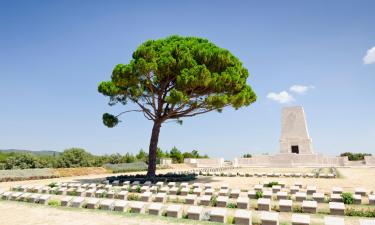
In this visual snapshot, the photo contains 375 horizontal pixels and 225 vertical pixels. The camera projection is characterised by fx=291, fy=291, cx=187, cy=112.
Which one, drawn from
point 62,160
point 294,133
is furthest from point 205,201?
point 294,133

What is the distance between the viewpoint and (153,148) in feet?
61.1

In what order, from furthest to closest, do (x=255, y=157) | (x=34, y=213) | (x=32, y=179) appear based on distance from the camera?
(x=255, y=157), (x=32, y=179), (x=34, y=213)

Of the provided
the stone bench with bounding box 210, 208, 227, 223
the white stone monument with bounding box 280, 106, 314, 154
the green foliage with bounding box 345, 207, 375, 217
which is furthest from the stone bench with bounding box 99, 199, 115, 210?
the white stone monument with bounding box 280, 106, 314, 154

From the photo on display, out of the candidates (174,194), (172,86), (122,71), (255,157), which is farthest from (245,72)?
(255,157)

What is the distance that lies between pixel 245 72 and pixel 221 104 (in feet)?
12.4

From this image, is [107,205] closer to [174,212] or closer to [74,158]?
[174,212]

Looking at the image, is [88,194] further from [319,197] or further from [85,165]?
[85,165]

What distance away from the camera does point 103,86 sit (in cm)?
1862

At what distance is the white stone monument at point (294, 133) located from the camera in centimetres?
4075

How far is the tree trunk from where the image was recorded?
60.3ft

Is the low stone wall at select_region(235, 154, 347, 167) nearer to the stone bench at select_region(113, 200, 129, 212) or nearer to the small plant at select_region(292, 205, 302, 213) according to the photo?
the small plant at select_region(292, 205, 302, 213)

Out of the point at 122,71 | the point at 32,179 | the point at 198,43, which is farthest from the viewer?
the point at 32,179

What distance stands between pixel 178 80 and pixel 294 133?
30003mm

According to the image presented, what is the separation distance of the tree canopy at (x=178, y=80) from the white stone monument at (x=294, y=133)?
79.0 ft
